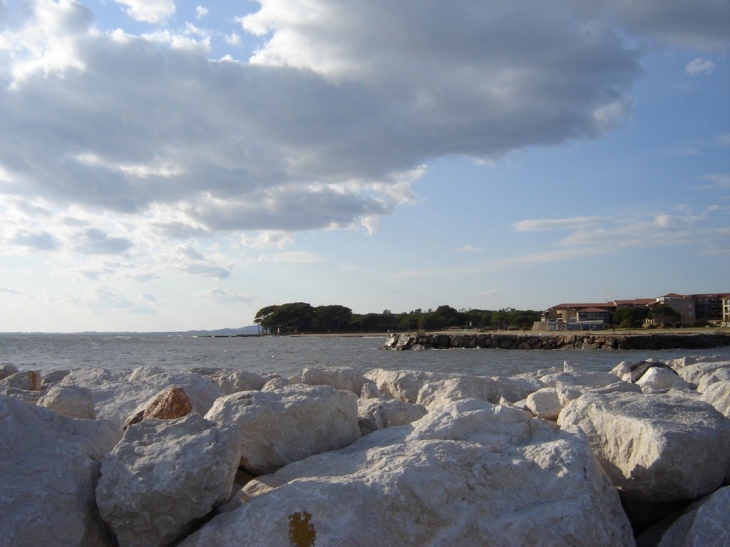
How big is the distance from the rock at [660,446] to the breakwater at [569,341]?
5545cm

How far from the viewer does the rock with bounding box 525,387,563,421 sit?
23.7 feet

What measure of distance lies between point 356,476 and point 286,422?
1.17 metres

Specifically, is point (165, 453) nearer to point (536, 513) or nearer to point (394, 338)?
point (536, 513)

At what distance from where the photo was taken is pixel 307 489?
3721 millimetres

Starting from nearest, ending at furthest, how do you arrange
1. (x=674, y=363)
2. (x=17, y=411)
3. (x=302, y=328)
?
(x=17, y=411), (x=674, y=363), (x=302, y=328)

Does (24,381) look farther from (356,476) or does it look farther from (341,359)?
(341,359)

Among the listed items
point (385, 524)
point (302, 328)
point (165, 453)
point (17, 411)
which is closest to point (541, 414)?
point (385, 524)

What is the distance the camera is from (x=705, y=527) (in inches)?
147

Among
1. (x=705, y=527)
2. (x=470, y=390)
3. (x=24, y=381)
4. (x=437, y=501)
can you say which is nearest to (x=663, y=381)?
(x=470, y=390)

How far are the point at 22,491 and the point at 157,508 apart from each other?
820 mm

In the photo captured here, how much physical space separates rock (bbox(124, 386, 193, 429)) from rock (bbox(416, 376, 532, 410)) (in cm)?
346

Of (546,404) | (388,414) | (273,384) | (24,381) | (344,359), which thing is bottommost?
(344,359)

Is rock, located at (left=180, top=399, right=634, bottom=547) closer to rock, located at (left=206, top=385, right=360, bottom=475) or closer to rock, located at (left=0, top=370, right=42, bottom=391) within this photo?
rock, located at (left=206, top=385, right=360, bottom=475)

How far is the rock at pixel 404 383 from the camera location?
9.62 metres
